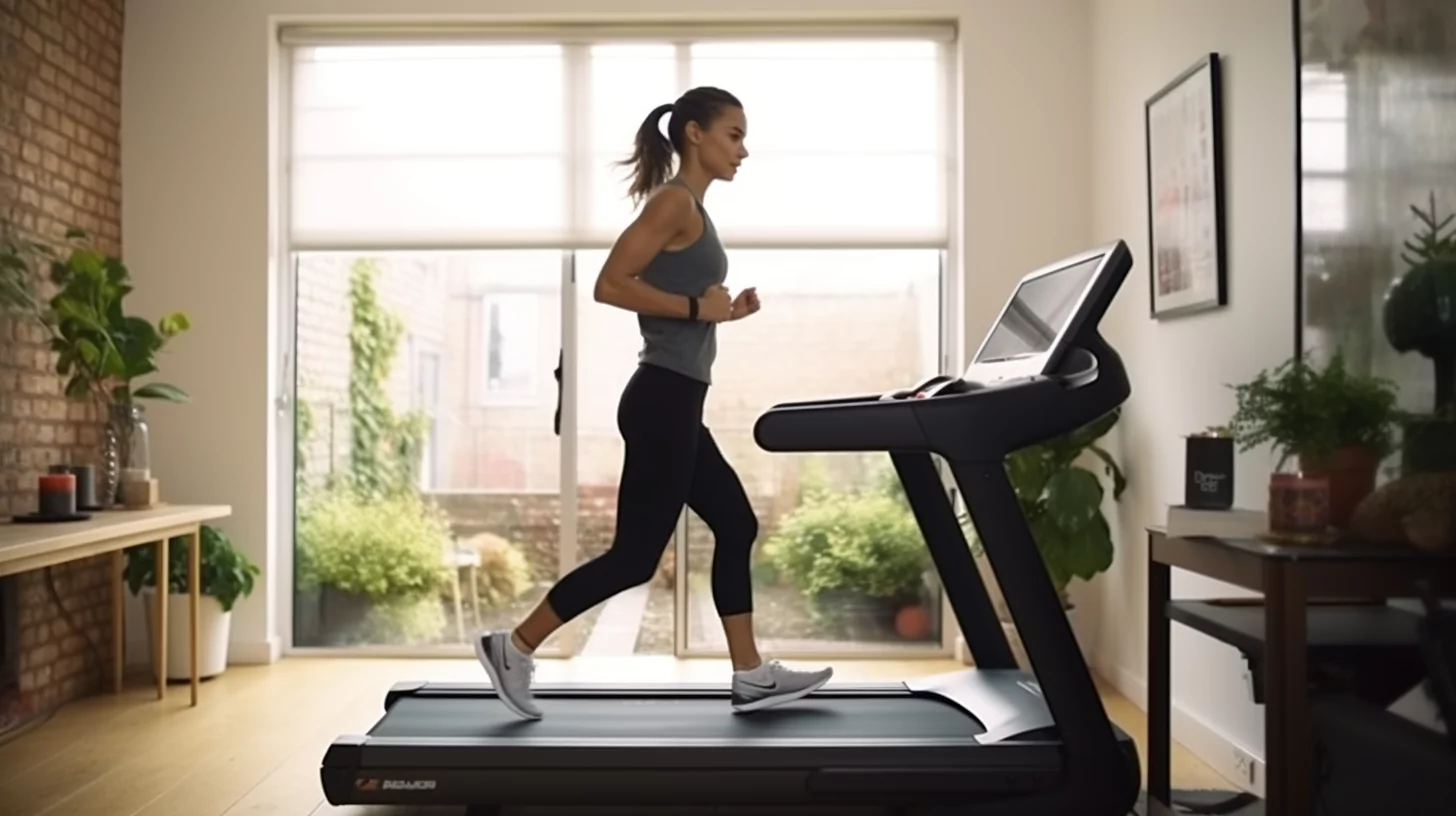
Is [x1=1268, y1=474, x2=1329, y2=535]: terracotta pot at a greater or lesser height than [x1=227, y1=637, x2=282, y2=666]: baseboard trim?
greater

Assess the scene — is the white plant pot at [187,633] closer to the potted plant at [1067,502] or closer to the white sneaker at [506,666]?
the white sneaker at [506,666]

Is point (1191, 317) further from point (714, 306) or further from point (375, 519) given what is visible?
point (375, 519)

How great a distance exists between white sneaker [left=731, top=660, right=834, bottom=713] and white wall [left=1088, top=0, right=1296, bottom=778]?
3.16 ft

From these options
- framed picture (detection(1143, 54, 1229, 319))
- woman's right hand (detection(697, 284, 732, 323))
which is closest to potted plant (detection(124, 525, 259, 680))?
woman's right hand (detection(697, 284, 732, 323))

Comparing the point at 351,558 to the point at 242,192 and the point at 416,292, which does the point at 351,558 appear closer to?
the point at 416,292

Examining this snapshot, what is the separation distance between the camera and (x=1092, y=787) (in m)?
2.37

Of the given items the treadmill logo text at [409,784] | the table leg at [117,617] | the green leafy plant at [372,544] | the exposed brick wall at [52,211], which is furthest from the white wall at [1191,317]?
the exposed brick wall at [52,211]

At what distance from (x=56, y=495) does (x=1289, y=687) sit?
297 centimetres

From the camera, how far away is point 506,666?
108 inches

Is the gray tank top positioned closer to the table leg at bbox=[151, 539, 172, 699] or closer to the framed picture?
the framed picture

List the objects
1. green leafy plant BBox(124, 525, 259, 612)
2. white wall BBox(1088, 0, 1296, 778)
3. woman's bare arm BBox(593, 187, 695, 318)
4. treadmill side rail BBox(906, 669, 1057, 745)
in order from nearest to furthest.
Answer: treadmill side rail BBox(906, 669, 1057, 745)
woman's bare arm BBox(593, 187, 695, 318)
white wall BBox(1088, 0, 1296, 778)
green leafy plant BBox(124, 525, 259, 612)

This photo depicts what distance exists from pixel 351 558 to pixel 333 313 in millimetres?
874

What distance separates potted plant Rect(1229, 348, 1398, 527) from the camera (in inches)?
85.1

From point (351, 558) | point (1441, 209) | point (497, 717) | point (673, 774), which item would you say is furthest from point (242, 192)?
point (1441, 209)
